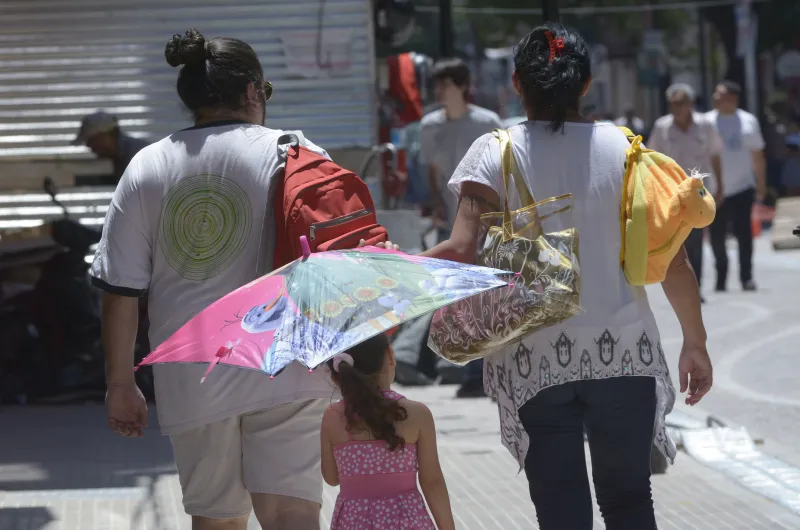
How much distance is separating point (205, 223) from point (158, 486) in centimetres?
324

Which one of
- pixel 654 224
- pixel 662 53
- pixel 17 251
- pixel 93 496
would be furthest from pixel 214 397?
pixel 662 53

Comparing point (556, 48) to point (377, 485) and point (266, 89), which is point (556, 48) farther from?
point (377, 485)

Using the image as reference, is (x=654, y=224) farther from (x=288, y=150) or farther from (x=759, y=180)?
(x=759, y=180)

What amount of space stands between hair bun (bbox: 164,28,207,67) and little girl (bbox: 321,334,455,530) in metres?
0.90

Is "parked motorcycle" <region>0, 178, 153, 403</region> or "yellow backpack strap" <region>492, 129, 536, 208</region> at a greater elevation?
"yellow backpack strap" <region>492, 129, 536, 208</region>

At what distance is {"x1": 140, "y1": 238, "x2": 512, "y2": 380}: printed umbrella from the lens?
3312 mm

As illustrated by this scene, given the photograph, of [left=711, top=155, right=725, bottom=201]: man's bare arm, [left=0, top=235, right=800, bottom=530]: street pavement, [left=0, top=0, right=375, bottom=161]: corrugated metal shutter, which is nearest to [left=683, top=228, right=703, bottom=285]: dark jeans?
[left=711, top=155, right=725, bottom=201]: man's bare arm

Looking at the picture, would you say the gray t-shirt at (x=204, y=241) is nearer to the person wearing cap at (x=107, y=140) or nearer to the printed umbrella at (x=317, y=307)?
the printed umbrella at (x=317, y=307)

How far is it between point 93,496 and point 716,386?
4577 millimetres

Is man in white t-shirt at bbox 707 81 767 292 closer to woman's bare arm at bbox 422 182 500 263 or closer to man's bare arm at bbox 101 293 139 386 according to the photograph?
woman's bare arm at bbox 422 182 500 263

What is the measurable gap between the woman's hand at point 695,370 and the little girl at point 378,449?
2.71 ft

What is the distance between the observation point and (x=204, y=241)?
3889mm

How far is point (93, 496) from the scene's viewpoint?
6676mm

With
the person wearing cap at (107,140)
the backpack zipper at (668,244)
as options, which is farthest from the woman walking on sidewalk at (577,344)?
the person wearing cap at (107,140)
